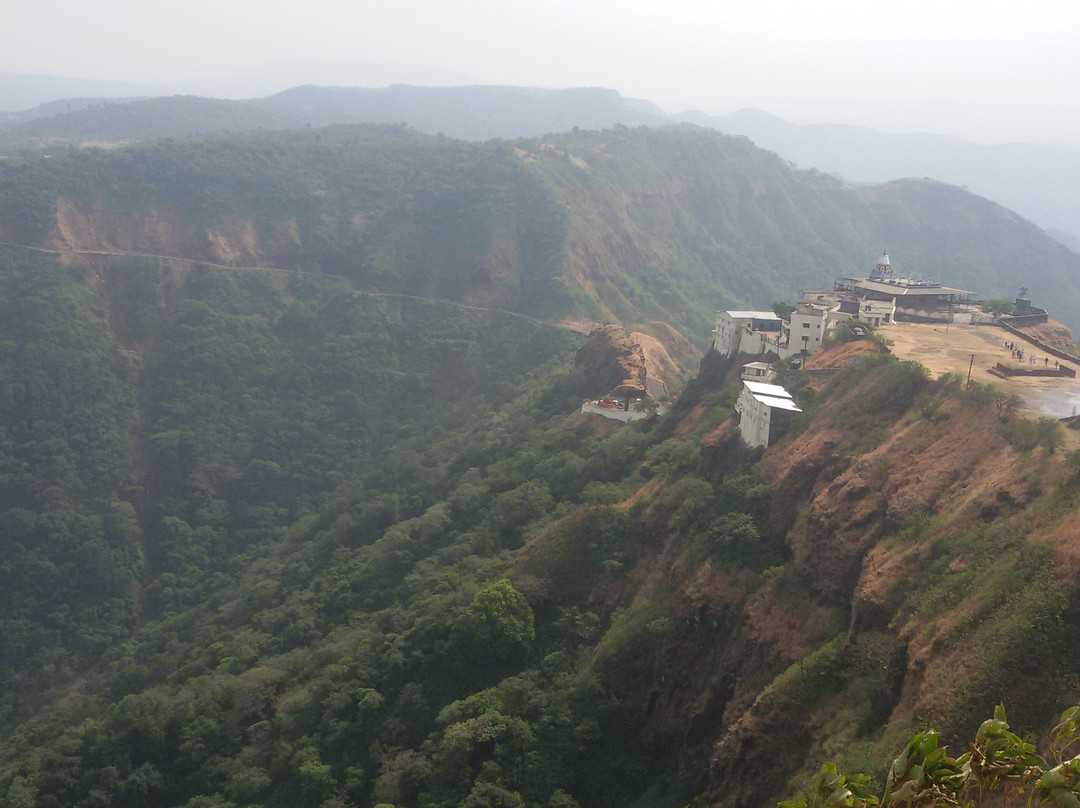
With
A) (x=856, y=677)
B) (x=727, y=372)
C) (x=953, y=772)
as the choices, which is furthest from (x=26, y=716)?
(x=953, y=772)

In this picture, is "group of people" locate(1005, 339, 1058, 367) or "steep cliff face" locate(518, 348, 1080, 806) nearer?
"steep cliff face" locate(518, 348, 1080, 806)

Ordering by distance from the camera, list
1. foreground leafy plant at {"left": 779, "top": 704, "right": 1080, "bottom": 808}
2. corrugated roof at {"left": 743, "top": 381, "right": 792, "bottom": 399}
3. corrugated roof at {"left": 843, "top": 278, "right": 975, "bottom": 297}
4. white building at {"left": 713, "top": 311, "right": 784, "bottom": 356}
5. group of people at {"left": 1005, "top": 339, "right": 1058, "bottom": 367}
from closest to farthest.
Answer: foreground leafy plant at {"left": 779, "top": 704, "right": 1080, "bottom": 808}, group of people at {"left": 1005, "top": 339, "right": 1058, "bottom": 367}, corrugated roof at {"left": 743, "top": 381, "right": 792, "bottom": 399}, white building at {"left": 713, "top": 311, "right": 784, "bottom": 356}, corrugated roof at {"left": 843, "top": 278, "right": 975, "bottom": 297}

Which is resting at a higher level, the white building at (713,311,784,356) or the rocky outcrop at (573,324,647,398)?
the white building at (713,311,784,356)

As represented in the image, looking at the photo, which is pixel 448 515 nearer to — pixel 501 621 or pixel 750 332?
pixel 501 621

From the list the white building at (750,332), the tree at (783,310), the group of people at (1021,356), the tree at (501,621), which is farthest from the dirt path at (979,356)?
the tree at (501,621)

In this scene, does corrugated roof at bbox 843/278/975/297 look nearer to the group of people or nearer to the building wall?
the group of people

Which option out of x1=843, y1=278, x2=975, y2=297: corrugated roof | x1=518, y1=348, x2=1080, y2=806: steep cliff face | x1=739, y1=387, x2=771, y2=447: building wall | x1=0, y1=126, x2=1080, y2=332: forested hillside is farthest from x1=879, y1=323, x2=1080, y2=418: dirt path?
x1=0, y1=126, x2=1080, y2=332: forested hillside

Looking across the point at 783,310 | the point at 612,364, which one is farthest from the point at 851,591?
the point at 612,364
